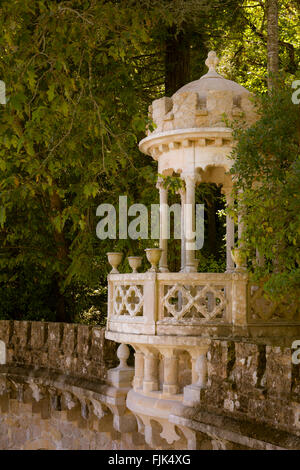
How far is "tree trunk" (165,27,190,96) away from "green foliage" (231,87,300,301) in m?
6.54

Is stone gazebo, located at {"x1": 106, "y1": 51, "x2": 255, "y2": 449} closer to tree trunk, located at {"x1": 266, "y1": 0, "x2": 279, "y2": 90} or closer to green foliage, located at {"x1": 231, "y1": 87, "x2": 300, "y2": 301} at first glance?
green foliage, located at {"x1": 231, "y1": 87, "x2": 300, "y2": 301}

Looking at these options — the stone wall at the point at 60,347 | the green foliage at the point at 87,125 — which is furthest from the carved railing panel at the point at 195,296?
the stone wall at the point at 60,347

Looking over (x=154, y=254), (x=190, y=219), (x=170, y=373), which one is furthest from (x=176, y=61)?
(x=170, y=373)

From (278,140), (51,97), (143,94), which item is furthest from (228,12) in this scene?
(51,97)

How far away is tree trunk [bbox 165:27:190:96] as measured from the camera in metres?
14.9

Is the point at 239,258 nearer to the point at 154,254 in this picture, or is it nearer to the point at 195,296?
the point at 195,296

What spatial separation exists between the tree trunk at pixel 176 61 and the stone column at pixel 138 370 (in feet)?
21.9

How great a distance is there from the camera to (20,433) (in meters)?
13.4

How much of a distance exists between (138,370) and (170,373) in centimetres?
78

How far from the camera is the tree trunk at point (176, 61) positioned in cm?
1491

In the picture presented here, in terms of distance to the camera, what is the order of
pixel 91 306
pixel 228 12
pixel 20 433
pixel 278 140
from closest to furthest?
1. pixel 278 140
2. pixel 20 433
3. pixel 228 12
4. pixel 91 306

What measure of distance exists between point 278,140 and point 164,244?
2743 mm

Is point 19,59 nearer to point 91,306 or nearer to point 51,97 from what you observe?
point 51,97

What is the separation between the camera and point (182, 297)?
9.59 metres
